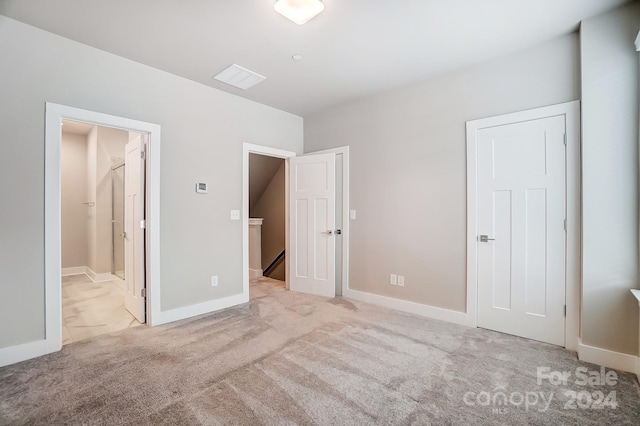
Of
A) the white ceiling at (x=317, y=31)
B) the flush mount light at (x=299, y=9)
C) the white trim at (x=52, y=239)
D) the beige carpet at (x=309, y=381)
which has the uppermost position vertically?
the white ceiling at (x=317, y=31)

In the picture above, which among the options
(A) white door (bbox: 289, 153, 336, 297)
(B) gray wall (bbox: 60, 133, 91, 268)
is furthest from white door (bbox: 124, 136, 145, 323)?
(B) gray wall (bbox: 60, 133, 91, 268)

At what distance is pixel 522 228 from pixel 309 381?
2.34m

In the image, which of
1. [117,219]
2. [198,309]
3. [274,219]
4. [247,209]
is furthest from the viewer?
[274,219]

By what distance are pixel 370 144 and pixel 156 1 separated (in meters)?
2.59

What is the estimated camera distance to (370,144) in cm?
377

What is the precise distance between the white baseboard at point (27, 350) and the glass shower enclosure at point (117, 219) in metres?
2.56

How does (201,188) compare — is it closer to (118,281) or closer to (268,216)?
(118,281)

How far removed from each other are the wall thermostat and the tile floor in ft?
5.15

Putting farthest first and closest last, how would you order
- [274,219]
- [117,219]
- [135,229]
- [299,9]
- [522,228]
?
[274,219], [117,219], [135,229], [522,228], [299,9]

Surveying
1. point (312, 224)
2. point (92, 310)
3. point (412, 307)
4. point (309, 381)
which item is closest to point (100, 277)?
point (92, 310)

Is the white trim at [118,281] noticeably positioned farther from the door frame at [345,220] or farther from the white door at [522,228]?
the white door at [522,228]

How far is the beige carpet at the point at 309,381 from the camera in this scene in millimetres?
1672

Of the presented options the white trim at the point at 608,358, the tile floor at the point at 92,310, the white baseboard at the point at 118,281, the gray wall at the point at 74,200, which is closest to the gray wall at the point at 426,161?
the white trim at the point at 608,358

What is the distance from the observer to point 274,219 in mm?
6254
